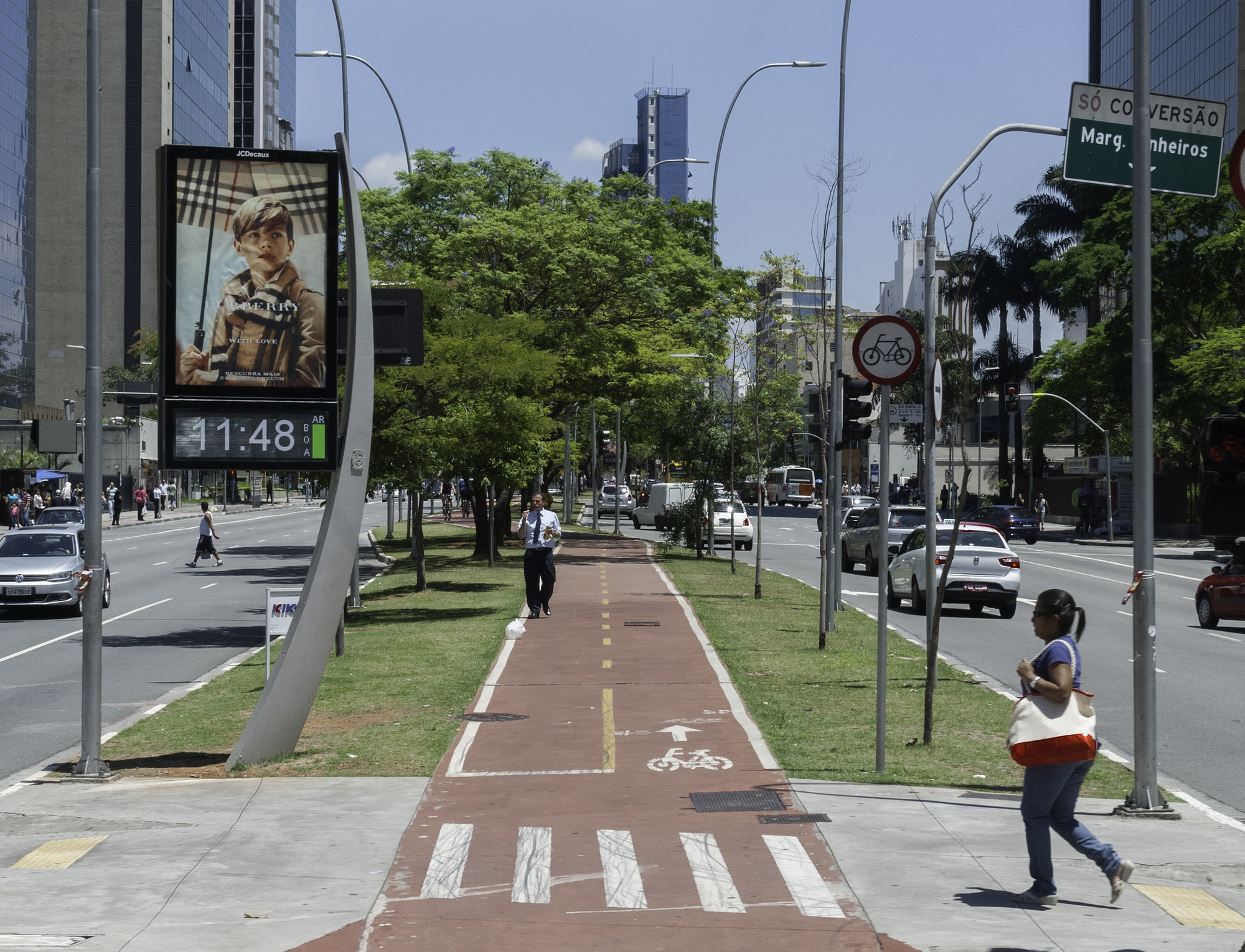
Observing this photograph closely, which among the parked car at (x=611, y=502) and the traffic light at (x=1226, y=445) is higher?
the traffic light at (x=1226, y=445)

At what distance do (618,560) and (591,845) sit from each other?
29321 mm

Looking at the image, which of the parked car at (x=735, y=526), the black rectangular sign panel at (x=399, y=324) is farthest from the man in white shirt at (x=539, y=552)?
the parked car at (x=735, y=526)

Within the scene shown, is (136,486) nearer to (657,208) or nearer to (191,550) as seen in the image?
(191,550)

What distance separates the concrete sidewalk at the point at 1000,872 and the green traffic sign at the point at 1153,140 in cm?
443

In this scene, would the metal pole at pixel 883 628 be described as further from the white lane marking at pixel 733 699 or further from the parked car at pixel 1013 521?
the parked car at pixel 1013 521

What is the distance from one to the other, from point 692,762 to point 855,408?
4.57m

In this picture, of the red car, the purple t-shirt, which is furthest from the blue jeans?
the red car

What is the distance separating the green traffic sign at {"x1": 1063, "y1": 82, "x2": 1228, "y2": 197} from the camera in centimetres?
991

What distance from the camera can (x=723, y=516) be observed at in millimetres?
44250

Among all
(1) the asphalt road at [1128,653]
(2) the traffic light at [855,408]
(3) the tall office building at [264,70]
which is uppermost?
(3) the tall office building at [264,70]

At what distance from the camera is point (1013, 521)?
59.2m

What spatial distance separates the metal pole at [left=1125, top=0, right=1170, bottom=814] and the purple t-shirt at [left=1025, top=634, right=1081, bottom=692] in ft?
8.83

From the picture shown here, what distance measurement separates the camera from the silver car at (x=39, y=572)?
2341 cm

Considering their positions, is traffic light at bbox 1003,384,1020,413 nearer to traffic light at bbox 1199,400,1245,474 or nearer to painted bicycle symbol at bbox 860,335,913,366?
painted bicycle symbol at bbox 860,335,913,366
